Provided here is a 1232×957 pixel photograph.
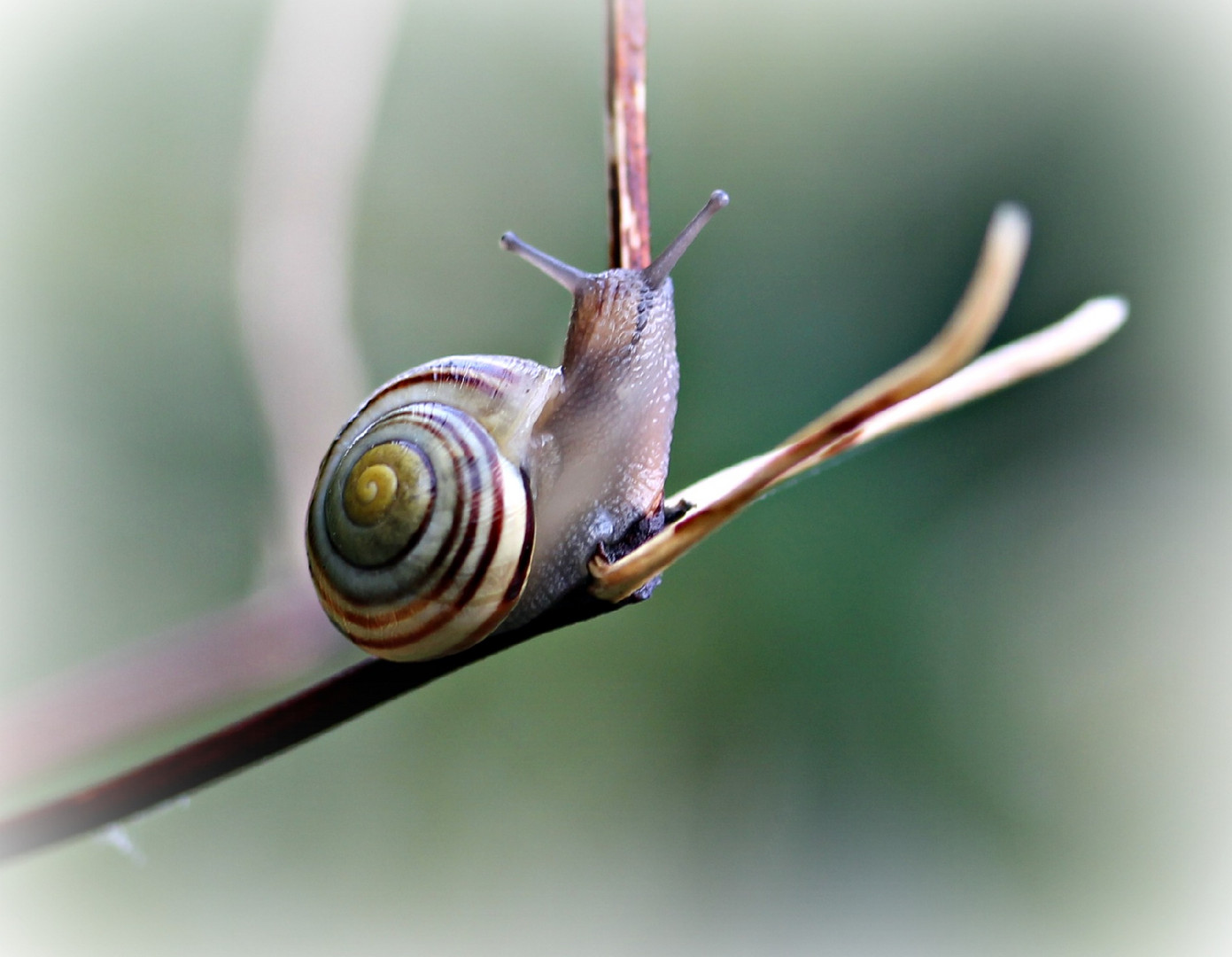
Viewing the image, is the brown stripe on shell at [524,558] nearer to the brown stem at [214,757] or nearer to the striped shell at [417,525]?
the striped shell at [417,525]

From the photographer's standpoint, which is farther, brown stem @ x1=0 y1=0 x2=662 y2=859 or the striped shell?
the striped shell

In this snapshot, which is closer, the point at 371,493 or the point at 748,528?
the point at 371,493

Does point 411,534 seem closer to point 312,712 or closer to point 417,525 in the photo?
point 417,525

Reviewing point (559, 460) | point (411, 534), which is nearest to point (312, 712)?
point (411, 534)

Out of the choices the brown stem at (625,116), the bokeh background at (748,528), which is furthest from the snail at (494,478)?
the bokeh background at (748,528)

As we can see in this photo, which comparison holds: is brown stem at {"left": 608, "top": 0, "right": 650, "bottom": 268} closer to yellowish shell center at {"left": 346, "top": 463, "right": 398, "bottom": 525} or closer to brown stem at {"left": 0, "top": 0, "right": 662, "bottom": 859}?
brown stem at {"left": 0, "top": 0, "right": 662, "bottom": 859}

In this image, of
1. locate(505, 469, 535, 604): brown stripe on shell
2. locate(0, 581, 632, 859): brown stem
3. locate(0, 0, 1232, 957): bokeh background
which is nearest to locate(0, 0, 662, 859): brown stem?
locate(0, 581, 632, 859): brown stem
